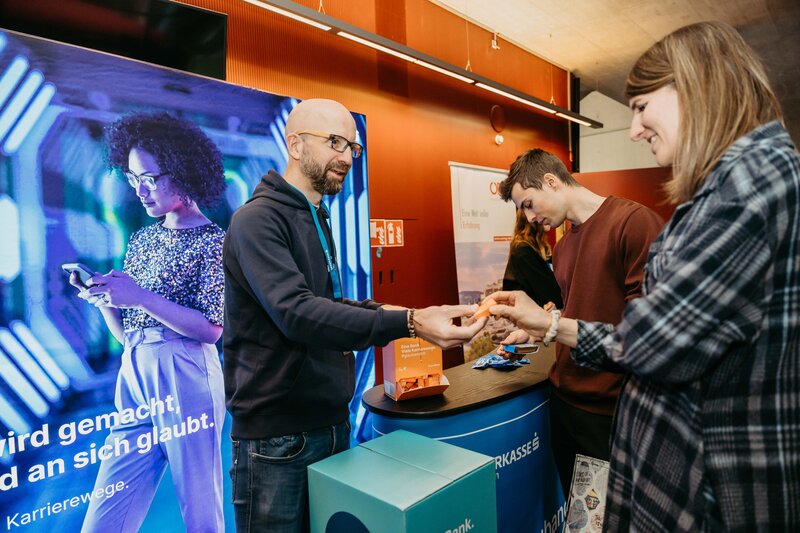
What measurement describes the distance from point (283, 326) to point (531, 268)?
8.76 feet

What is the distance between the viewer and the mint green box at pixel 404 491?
1.00m

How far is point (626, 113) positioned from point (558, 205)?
7398 millimetres

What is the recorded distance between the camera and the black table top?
6.57 ft

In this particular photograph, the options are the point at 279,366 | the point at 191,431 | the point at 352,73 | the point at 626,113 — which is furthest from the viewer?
the point at 626,113

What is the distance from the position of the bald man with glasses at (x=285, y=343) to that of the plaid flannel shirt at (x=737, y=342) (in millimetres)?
657

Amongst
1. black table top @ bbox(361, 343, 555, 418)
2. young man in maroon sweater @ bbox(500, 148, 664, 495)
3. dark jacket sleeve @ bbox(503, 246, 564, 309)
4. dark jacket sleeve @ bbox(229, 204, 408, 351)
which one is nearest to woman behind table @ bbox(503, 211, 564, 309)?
dark jacket sleeve @ bbox(503, 246, 564, 309)

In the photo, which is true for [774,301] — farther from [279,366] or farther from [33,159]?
[33,159]

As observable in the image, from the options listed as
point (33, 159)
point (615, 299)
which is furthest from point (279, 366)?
point (33, 159)

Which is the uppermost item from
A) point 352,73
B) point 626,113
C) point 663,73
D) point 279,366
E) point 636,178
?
point 626,113

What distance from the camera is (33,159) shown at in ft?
→ 6.57

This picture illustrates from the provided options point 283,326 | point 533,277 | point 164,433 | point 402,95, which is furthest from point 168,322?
point 402,95

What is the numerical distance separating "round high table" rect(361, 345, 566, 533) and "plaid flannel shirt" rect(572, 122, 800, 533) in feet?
3.84

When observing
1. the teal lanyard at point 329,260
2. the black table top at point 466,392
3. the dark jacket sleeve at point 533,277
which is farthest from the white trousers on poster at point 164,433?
the dark jacket sleeve at point 533,277

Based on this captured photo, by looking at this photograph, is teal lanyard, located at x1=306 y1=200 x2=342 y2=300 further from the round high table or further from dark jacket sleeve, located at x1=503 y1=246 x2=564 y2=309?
dark jacket sleeve, located at x1=503 y1=246 x2=564 y2=309
